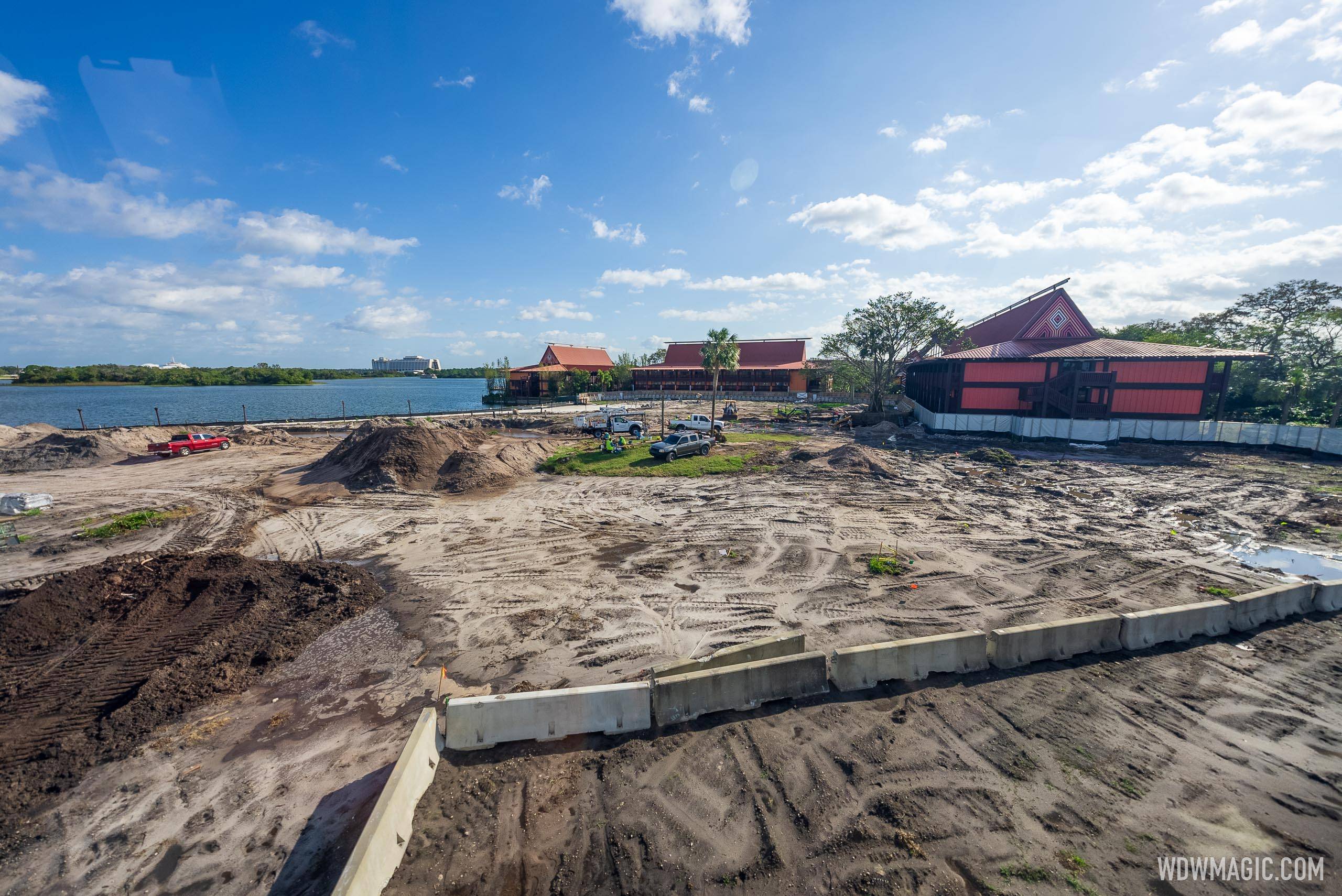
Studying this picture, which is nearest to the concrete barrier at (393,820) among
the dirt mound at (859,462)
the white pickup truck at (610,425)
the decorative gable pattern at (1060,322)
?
the dirt mound at (859,462)

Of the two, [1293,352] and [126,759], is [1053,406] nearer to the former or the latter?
[1293,352]

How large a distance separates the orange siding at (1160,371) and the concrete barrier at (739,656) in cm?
4226

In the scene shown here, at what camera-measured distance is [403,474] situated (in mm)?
24312

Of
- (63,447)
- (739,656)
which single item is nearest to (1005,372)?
(739,656)

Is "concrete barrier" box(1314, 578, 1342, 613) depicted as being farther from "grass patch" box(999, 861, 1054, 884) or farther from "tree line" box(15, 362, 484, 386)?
"tree line" box(15, 362, 484, 386)

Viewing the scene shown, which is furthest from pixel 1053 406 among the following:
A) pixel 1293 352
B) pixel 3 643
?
pixel 3 643

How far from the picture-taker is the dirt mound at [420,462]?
24000 millimetres

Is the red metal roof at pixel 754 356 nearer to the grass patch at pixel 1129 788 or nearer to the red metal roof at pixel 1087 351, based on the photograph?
the red metal roof at pixel 1087 351

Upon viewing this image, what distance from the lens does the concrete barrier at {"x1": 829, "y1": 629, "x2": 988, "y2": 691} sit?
8531mm

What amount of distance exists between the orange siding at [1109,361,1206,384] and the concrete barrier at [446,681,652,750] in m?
45.7

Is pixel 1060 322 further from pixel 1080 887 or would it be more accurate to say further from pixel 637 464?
pixel 1080 887

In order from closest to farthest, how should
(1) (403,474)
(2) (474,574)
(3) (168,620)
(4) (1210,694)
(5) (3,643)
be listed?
1. (4) (1210,694)
2. (5) (3,643)
3. (3) (168,620)
4. (2) (474,574)
5. (1) (403,474)

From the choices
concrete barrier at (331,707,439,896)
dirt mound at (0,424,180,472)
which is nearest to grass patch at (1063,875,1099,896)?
concrete barrier at (331,707,439,896)

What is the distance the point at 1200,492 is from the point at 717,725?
27.7 meters
